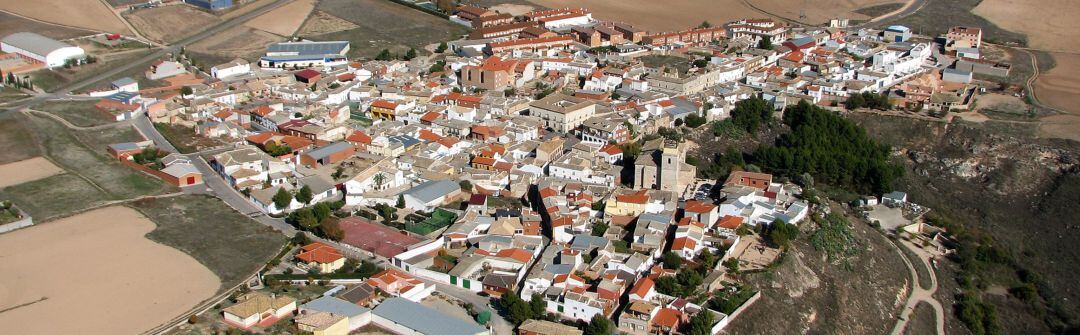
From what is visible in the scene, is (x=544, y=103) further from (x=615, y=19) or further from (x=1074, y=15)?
(x=1074, y=15)

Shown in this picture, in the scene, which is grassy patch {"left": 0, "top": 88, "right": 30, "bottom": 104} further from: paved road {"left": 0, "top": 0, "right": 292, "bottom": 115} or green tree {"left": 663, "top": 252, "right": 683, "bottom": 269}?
green tree {"left": 663, "top": 252, "right": 683, "bottom": 269}

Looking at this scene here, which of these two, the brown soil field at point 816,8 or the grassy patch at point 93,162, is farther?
the brown soil field at point 816,8

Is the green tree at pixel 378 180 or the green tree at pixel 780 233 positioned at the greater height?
the green tree at pixel 378 180

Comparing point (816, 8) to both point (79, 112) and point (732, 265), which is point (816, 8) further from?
point (79, 112)

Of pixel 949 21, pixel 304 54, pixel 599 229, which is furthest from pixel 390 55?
pixel 949 21

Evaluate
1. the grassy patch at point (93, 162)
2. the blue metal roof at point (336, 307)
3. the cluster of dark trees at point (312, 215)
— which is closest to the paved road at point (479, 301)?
the blue metal roof at point (336, 307)

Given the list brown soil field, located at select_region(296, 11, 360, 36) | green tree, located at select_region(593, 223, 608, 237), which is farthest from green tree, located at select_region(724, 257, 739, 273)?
brown soil field, located at select_region(296, 11, 360, 36)

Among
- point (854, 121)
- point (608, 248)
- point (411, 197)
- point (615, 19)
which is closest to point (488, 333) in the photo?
point (608, 248)

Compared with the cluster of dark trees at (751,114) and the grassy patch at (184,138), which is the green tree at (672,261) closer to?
the cluster of dark trees at (751,114)
